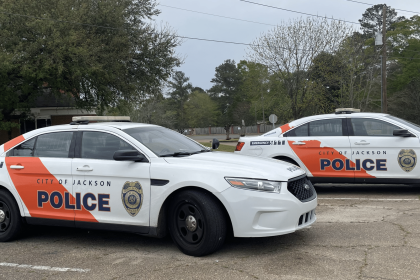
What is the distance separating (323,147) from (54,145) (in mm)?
5199

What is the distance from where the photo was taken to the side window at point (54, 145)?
5.78 m

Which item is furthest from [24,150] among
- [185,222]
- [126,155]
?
[185,222]

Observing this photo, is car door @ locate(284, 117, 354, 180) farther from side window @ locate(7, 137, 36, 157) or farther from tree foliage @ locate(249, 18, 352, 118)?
tree foliage @ locate(249, 18, 352, 118)

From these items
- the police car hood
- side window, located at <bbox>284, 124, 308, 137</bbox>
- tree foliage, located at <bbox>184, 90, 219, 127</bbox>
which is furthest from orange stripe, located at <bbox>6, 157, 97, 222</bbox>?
tree foliage, located at <bbox>184, 90, 219, 127</bbox>

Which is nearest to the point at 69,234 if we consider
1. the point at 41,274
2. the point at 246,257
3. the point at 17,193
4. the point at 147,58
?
the point at 17,193

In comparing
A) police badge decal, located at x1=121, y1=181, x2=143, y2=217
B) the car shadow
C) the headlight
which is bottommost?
the car shadow

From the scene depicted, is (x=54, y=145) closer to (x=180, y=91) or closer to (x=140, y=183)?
(x=140, y=183)

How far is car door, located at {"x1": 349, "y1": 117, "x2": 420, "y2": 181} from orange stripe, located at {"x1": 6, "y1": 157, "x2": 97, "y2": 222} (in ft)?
18.0

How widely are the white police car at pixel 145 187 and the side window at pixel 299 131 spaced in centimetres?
356

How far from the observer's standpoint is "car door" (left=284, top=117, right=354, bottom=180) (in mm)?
8664

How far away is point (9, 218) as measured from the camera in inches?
232

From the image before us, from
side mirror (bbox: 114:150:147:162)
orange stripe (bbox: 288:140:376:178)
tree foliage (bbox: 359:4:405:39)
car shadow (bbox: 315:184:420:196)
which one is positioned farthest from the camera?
tree foliage (bbox: 359:4:405:39)

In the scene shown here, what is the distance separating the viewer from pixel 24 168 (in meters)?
5.82

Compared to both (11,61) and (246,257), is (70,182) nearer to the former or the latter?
(246,257)
